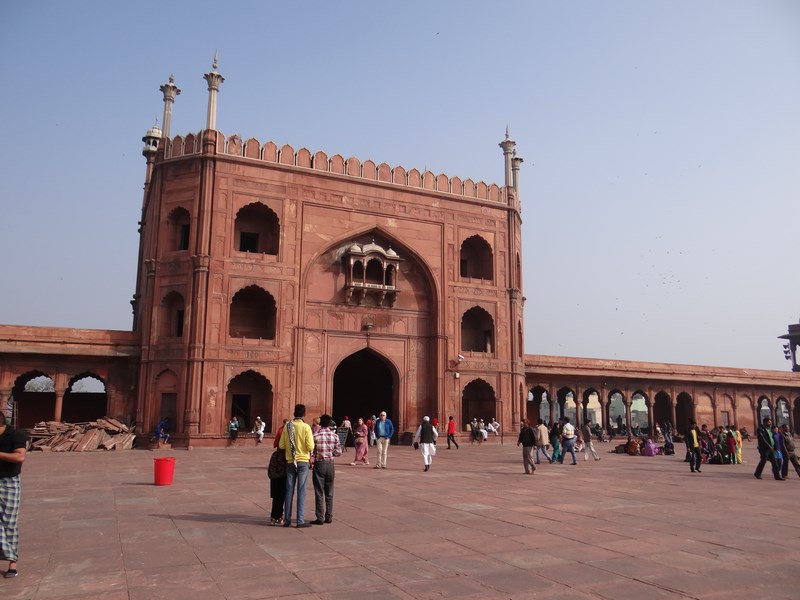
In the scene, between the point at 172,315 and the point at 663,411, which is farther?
the point at 663,411

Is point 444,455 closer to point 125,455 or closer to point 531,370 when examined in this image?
point 125,455

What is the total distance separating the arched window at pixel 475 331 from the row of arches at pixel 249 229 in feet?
29.7

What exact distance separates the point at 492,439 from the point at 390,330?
6226 millimetres

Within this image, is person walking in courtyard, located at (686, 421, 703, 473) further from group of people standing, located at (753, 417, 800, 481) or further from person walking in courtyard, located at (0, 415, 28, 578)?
person walking in courtyard, located at (0, 415, 28, 578)

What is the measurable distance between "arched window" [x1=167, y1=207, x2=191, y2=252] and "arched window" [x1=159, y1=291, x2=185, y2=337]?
185cm

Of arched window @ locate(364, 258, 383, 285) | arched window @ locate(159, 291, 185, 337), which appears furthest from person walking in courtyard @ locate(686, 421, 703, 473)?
arched window @ locate(159, 291, 185, 337)

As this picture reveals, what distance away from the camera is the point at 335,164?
25.1 metres

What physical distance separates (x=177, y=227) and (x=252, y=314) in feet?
14.2

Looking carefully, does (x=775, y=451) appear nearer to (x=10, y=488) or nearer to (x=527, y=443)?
(x=527, y=443)

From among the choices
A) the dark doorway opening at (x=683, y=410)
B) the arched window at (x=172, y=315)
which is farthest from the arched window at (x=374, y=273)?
the dark doorway opening at (x=683, y=410)

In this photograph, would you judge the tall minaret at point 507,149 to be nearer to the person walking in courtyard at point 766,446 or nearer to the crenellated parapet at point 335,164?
the crenellated parapet at point 335,164

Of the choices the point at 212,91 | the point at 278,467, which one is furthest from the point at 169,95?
the point at 278,467

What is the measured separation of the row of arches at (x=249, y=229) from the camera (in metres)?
24.0

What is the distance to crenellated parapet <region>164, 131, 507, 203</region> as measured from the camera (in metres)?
23.6
